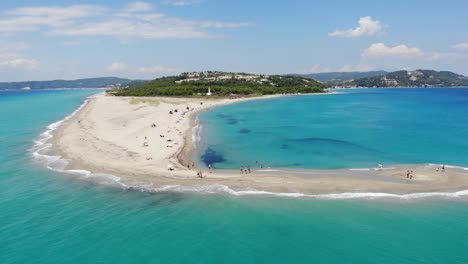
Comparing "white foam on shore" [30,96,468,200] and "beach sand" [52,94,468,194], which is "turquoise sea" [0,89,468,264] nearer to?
"white foam on shore" [30,96,468,200]

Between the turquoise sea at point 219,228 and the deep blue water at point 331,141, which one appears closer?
the turquoise sea at point 219,228

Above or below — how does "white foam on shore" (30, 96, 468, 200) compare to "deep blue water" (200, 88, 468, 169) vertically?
below

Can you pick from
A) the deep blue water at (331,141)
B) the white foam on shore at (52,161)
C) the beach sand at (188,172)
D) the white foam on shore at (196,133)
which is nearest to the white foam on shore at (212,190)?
the white foam on shore at (52,161)

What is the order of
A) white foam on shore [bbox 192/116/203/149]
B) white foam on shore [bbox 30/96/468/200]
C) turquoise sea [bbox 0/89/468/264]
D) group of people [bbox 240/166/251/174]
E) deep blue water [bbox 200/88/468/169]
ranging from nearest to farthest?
1. turquoise sea [bbox 0/89/468/264]
2. white foam on shore [bbox 30/96/468/200]
3. group of people [bbox 240/166/251/174]
4. deep blue water [bbox 200/88/468/169]
5. white foam on shore [bbox 192/116/203/149]

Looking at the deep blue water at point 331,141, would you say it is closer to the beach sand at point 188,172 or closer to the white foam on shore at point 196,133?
the white foam on shore at point 196,133

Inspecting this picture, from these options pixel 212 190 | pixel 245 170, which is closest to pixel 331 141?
pixel 245 170

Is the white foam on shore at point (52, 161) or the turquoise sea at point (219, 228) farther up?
the white foam on shore at point (52, 161)

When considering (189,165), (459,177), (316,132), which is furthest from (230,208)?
(316,132)

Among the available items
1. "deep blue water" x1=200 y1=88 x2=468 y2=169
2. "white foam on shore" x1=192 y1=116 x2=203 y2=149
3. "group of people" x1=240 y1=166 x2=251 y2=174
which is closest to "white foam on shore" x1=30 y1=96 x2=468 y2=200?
"group of people" x1=240 y1=166 x2=251 y2=174

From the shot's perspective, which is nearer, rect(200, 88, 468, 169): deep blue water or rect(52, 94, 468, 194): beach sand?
rect(52, 94, 468, 194): beach sand
